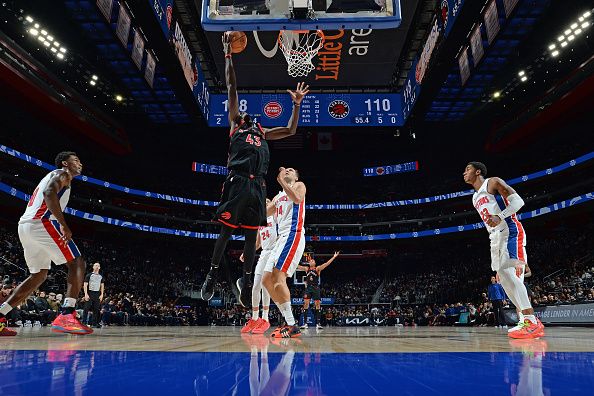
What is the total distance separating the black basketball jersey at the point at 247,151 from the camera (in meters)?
3.70

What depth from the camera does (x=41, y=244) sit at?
439cm

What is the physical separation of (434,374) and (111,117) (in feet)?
72.5

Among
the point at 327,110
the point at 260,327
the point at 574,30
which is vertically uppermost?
the point at 574,30

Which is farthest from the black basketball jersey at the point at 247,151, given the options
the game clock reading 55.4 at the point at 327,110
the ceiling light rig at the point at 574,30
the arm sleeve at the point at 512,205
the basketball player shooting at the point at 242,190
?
the ceiling light rig at the point at 574,30

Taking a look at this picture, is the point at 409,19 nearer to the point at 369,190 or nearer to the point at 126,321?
the point at 126,321

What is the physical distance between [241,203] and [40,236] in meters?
2.32

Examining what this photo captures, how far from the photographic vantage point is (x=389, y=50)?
1400cm

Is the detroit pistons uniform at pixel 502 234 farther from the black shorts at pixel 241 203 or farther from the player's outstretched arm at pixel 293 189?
the black shorts at pixel 241 203

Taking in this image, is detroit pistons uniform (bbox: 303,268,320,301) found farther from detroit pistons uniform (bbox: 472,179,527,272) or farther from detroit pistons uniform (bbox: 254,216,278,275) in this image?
detroit pistons uniform (bbox: 472,179,527,272)

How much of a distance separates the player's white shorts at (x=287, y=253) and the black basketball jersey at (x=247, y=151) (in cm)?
115

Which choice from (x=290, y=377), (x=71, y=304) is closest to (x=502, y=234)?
(x=290, y=377)

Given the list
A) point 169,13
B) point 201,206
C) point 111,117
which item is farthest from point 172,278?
point 169,13

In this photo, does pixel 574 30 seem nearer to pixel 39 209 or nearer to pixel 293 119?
pixel 293 119

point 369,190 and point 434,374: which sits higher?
point 369,190
